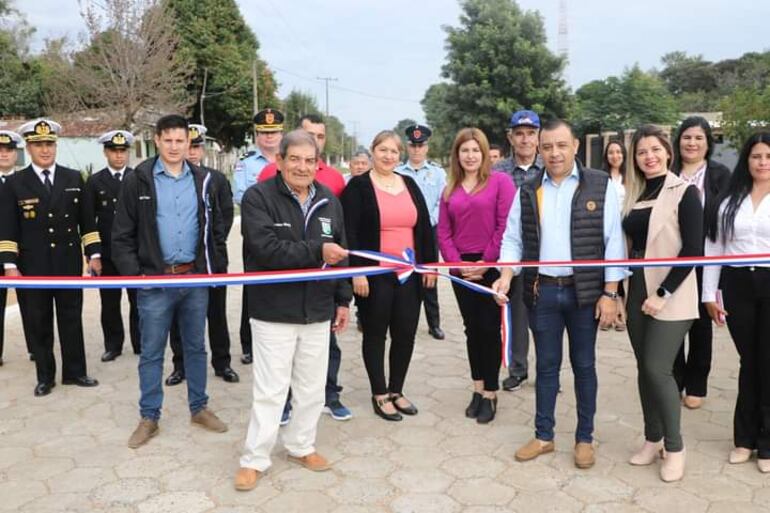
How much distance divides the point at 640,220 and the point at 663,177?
0.24 m

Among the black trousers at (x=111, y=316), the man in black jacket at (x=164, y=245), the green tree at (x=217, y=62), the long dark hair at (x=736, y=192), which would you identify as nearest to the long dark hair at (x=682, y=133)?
the long dark hair at (x=736, y=192)

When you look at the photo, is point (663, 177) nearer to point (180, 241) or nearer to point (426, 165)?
point (180, 241)

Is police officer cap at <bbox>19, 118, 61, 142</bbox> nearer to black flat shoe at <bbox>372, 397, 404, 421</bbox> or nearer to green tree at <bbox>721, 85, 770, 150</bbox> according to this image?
black flat shoe at <bbox>372, 397, 404, 421</bbox>

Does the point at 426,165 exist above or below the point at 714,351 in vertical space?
above

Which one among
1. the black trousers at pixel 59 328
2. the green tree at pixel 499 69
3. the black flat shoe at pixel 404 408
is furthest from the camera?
the green tree at pixel 499 69

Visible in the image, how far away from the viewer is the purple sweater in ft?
13.9

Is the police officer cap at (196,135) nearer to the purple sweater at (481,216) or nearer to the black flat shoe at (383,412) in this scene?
the purple sweater at (481,216)

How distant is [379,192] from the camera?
4.20 m

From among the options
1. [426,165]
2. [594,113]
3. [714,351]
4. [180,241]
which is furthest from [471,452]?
[594,113]

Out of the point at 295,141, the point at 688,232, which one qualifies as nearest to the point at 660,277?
the point at 688,232

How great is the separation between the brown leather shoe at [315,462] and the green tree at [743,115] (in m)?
10.6

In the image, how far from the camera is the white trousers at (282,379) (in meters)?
3.42

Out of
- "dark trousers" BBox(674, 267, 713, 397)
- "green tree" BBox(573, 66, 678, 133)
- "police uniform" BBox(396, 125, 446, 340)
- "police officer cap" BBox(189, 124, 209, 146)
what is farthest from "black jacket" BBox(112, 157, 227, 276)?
"green tree" BBox(573, 66, 678, 133)

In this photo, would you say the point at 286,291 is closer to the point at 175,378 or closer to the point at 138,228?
the point at 138,228
